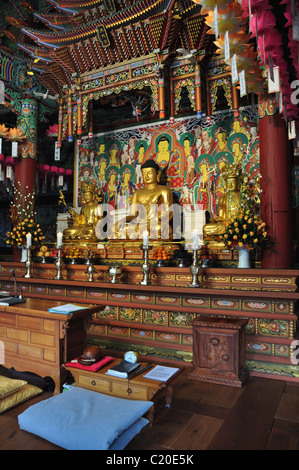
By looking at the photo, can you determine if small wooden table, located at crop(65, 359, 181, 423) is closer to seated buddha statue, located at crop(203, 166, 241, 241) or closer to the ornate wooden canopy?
seated buddha statue, located at crop(203, 166, 241, 241)

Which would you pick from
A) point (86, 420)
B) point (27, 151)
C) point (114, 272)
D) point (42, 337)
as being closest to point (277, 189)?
point (114, 272)

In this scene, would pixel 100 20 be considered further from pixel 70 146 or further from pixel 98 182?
pixel 70 146

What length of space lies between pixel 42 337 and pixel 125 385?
3.09 ft

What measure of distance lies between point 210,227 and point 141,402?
335cm

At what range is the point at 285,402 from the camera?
285 cm

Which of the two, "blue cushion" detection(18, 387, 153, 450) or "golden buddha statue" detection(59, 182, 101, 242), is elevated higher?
"golden buddha statue" detection(59, 182, 101, 242)

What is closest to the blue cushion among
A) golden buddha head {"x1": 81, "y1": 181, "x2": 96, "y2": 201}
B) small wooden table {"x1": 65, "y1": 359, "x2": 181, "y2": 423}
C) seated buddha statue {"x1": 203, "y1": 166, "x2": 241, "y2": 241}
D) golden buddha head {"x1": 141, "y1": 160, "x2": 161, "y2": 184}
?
small wooden table {"x1": 65, "y1": 359, "x2": 181, "y2": 423}

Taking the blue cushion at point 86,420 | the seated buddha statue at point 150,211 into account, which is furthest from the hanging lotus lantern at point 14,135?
the blue cushion at point 86,420

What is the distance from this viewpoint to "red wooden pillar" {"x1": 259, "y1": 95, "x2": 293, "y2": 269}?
432 centimetres

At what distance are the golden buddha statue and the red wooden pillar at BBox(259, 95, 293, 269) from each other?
125 inches

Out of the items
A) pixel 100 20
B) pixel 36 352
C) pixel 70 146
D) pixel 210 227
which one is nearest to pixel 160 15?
pixel 100 20

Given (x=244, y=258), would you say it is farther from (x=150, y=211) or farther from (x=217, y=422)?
(x=150, y=211)

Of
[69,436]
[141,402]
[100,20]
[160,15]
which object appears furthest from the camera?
[100,20]

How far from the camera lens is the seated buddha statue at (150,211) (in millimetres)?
5836
